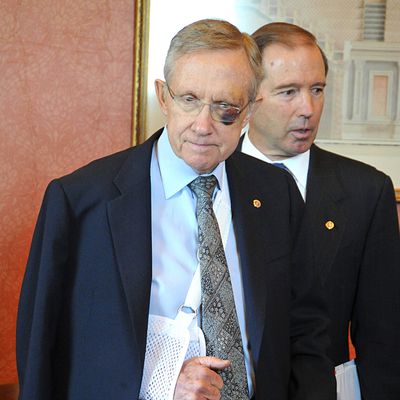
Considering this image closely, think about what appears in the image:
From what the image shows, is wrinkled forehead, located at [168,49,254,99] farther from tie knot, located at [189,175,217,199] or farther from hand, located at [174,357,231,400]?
hand, located at [174,357,231,400]

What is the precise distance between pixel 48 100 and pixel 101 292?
1321 millimetres

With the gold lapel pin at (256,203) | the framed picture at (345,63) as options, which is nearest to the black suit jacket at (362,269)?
the gold lapel pin at (256,203)

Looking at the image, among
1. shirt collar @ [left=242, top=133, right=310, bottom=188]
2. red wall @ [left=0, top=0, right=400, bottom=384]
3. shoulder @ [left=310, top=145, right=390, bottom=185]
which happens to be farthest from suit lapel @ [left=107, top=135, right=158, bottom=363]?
red wall @ [left=0, top=0, right=400, bottom=384]

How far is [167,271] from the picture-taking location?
154 cm

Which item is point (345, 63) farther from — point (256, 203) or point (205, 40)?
point (205, 40)

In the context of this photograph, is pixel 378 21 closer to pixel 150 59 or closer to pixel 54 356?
pixel 150 59

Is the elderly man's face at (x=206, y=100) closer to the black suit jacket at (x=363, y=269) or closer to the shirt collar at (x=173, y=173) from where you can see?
the shirt collar at (x=173, y=173)

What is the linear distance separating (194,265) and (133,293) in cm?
16

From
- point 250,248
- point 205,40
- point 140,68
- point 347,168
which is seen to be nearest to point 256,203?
point 250,248

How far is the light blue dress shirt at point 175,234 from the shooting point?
152 centimetres

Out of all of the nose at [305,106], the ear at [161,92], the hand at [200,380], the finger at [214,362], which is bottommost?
the hand at [200,380]

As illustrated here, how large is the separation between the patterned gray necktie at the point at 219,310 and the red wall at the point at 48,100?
1.21 metres

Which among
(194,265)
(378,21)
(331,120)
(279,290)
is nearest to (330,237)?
(279,290)

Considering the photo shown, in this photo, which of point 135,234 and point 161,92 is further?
point 161,92
